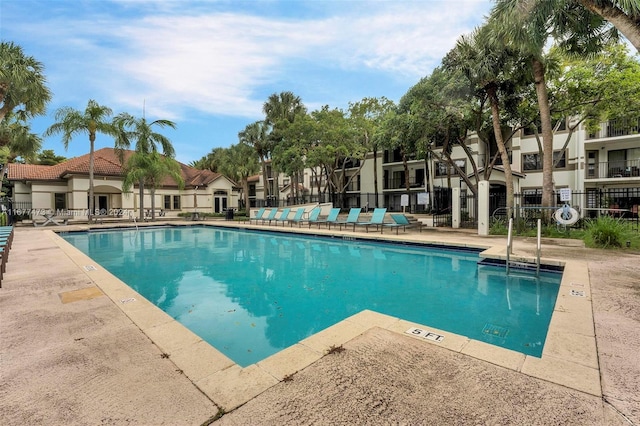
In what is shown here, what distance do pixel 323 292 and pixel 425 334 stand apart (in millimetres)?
3137

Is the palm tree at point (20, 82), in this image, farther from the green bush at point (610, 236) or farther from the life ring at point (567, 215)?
the green bush at point (610, 236)

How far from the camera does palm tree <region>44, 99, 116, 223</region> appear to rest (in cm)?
1847

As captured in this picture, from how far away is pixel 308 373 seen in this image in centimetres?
242

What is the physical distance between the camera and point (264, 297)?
5.90 m

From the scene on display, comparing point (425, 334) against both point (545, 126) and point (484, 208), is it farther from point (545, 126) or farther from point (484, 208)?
point (545, 126)

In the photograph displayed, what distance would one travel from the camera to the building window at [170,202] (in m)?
29.7

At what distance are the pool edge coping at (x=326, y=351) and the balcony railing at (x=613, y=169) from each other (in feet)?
71.4

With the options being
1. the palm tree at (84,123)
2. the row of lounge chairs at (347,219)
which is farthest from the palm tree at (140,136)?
the row of lounge chairs at (347,219)

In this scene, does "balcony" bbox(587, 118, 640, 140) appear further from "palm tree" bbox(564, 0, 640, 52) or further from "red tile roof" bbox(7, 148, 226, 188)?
"red tile roof" bbox(7, 148, 226, 188)

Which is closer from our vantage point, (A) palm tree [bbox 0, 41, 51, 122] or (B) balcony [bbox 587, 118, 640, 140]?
(A) palm tree [bbox 0, 41, 51, 122]

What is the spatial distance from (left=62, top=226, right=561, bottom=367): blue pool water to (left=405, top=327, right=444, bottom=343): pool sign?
124cm

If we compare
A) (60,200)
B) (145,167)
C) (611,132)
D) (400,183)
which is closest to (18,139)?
(60,200)

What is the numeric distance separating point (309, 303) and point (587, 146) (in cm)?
2386

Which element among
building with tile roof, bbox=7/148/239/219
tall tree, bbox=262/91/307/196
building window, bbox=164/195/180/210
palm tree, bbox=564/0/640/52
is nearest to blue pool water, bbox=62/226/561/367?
palm tree, bbox=564/0/640/52
